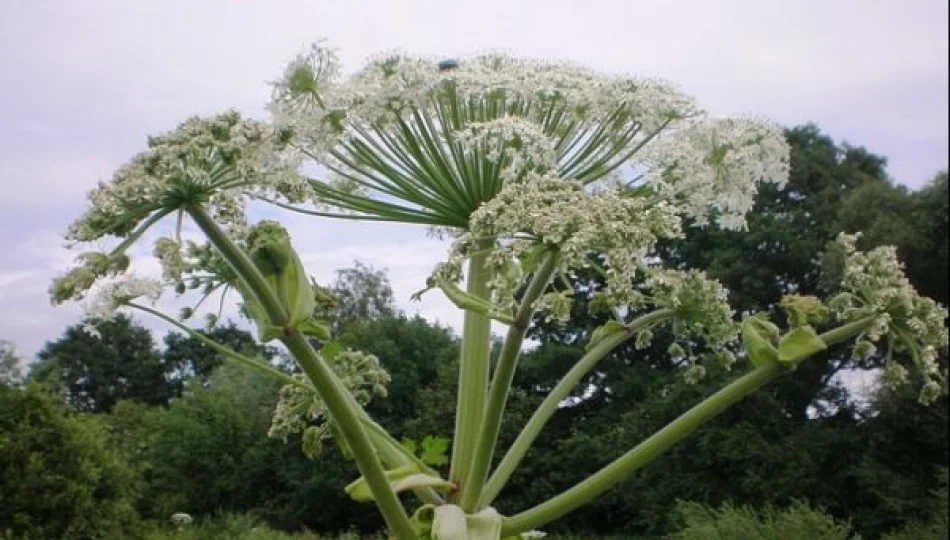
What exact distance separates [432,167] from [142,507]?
21.2 ft

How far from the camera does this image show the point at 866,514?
12.3m

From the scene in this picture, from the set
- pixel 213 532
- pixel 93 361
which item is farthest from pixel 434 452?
pixel 93 361

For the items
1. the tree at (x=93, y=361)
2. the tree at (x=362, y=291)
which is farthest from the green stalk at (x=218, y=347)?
the tree at (x=362, y=291)

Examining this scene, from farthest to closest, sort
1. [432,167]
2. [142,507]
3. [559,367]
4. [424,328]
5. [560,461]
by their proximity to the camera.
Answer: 1. [424,328]
2. [560,461]
3. [559,367]
4. [142,507]
5. [432,167]

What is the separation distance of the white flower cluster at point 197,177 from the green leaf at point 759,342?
2.52ft

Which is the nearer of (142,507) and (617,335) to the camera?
(617,335)

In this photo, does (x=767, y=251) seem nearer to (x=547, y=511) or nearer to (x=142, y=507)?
(x=142, y=507)

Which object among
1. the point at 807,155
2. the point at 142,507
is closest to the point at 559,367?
the point at 142,507

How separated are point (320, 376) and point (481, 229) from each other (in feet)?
1.07

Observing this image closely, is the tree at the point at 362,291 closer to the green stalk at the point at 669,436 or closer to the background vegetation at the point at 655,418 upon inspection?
the background vegetation at the point at 655,418

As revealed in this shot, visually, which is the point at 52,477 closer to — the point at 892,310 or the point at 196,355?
the point at 892,310

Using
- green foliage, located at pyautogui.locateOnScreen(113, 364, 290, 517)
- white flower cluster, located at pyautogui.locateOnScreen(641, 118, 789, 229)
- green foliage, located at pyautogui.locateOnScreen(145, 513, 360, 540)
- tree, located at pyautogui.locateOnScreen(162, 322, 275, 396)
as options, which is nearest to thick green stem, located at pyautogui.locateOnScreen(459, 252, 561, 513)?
white flower cluster, located at pyautogui.locateOnScreen(641, 118, 789, 229)

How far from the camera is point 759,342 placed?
5.30 feet

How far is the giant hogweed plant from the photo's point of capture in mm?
1405
